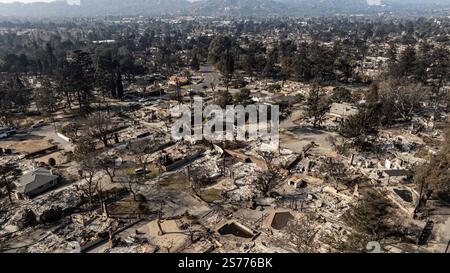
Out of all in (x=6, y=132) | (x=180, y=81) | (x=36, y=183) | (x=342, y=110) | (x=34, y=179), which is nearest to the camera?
(x=36, y=183)

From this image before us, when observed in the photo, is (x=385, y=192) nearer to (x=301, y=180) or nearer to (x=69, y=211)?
(x=301, y=180)

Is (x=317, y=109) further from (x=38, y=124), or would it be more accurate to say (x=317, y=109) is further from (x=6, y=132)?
(x=6, y=132)

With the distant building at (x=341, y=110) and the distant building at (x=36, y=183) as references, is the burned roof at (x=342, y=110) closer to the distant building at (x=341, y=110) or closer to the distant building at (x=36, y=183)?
the distant building at (x=341, y=110)

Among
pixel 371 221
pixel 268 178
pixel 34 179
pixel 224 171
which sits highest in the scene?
pixel 371 221

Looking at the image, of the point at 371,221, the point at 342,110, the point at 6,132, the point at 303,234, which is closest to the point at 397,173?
the point at 371,221

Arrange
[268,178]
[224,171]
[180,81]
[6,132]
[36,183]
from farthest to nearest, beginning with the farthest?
[180,81] → [6,132] → [224,171] → [36,183] → [268,178]

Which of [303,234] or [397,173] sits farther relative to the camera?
[397,173]

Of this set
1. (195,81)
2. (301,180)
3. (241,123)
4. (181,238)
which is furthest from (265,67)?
(181,238)

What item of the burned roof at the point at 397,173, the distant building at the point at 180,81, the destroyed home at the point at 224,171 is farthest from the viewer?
the distant building at the point at 180,81

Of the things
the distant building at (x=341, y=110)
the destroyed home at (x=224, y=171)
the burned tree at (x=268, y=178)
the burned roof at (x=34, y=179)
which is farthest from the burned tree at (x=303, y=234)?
the distant building at (x=341, y=110)
